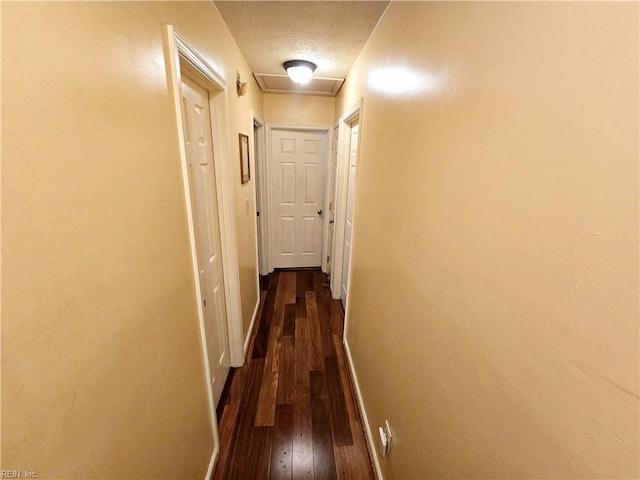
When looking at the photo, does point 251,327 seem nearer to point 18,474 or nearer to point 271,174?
point 271,174

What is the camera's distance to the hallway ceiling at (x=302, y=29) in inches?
53.8

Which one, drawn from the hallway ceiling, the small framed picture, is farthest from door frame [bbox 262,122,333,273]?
the small framed picture

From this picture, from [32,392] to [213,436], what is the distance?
49.4 inches

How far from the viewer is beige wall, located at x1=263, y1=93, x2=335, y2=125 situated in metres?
3.05

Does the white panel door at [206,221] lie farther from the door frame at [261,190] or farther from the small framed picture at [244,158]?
the door frame at [261,190]

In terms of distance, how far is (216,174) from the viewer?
1645mm

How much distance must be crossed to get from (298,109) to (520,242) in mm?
3047

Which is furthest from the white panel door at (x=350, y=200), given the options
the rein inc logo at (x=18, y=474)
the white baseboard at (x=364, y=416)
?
the rein inc logo at (x=18, y=474)

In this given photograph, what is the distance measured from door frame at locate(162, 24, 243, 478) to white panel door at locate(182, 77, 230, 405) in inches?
1.5

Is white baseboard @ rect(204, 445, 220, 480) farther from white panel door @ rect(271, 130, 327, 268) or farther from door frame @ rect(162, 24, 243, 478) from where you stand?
white panel door @ rect(271, 130, 327, 268)

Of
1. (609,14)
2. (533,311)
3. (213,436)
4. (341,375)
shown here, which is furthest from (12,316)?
(341,375)

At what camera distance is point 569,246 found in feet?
1.45

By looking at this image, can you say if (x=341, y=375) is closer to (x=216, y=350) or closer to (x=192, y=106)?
(x=216, y=350)

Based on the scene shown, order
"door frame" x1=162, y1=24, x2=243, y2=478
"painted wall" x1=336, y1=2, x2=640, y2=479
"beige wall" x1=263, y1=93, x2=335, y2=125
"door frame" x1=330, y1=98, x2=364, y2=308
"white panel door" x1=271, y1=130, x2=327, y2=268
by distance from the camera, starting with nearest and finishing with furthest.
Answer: "painted wall" x1=336, y1=2, x2=640, y2=479, "door frame" x1=162, y1=24, x2=243, y2=478, "door frame" x1=330, y1=98, x2=364, y2=308, "beige wall" x1=263, y1=93, x2=335, y2=125, "white panel door" x1=271, y1=130, x2=327, y2=268
